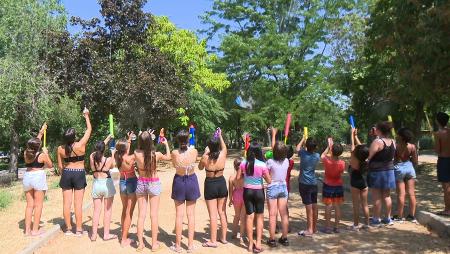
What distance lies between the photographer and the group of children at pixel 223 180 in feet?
20.7

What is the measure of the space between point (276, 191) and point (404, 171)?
2712mm

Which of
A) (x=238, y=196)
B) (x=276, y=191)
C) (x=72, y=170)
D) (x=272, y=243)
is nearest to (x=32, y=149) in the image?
(x=72, y=170)

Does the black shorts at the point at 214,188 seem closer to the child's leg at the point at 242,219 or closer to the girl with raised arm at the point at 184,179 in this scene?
the girl with raised arm at the point at 184,179

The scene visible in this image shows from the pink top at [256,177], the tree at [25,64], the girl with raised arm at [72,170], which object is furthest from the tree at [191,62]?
the pink top at [256,177]

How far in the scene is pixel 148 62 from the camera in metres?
18.9

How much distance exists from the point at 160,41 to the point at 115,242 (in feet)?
60.4

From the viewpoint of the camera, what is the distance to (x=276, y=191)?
639cm

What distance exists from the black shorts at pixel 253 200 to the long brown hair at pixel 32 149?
328cm

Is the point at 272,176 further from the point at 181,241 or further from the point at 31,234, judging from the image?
the point at 31,234

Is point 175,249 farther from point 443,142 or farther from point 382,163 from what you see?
point 443,142

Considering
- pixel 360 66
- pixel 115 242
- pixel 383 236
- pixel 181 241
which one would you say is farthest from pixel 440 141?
pixel 360 66

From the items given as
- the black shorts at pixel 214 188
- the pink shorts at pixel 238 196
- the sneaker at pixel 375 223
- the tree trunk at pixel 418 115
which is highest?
the tree trunk at pixel 418 115

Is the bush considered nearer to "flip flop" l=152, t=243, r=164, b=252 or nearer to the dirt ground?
the dirt ground

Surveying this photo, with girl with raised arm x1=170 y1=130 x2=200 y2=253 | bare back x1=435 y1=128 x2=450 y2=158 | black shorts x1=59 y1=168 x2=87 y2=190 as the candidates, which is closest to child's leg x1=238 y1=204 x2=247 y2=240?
girl with raised arm x1=170 y1=130 x2=200 y2=253
